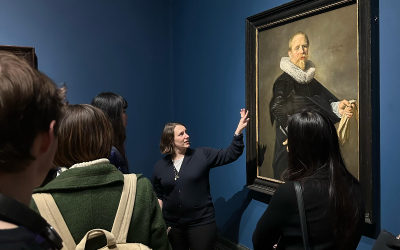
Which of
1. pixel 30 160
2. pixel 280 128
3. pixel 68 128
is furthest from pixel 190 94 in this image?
pixel 30 160

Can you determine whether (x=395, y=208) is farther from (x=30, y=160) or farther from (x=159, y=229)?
(x=30, y=160)

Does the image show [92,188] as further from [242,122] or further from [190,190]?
[242,122]

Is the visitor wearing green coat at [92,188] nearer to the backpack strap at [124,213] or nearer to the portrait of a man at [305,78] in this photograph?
the backpack strap at [124,213]

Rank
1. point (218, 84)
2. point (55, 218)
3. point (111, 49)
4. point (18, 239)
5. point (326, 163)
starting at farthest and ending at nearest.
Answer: point (111, 49) < point (218, 84) < point (326, 163) < point (55, 218) < point (18, 239)

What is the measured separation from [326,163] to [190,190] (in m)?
1.53

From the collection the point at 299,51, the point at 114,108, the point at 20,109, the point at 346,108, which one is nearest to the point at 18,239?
the point at 20,109

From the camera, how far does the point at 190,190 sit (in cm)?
270

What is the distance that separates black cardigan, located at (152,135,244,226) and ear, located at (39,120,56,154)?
212 cm

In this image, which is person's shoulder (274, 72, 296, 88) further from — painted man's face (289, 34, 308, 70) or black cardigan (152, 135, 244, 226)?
black cardigan (152, 135, 244, 226)

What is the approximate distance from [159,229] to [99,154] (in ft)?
1.33

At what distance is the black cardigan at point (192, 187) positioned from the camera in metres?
2.68

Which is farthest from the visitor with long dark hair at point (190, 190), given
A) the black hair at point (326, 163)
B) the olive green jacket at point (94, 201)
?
the olive green jacket at point (94, 201)

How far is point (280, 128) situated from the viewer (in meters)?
2.58

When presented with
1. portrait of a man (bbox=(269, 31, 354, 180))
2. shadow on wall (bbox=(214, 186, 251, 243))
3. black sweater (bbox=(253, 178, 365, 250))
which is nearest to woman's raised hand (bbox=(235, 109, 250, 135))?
portrait of a man (bbox=(269, 31, 354, 180))
